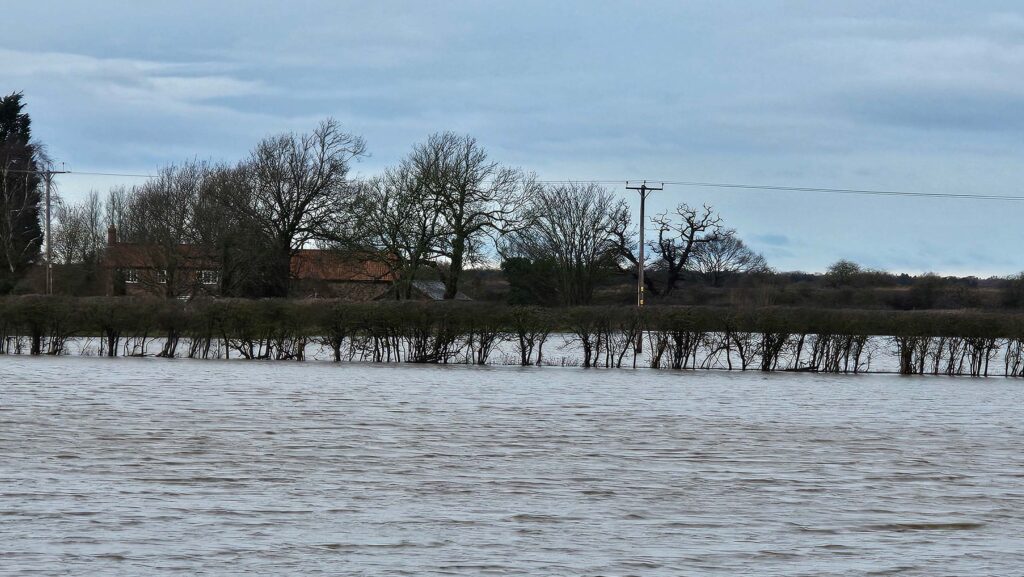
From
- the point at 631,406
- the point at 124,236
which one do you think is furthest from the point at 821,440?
the point at 124,236

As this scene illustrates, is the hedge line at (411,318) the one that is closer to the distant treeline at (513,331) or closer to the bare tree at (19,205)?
the distant treeline at (513,331)

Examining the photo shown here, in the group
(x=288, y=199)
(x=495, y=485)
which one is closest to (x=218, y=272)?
(x=288, y=199)

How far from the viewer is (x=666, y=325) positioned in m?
36.7

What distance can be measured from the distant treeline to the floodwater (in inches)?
509

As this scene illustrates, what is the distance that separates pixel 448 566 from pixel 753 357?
3000cm

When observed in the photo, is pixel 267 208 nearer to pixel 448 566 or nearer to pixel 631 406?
pixel 631 406

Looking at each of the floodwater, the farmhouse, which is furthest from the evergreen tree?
the floodwater

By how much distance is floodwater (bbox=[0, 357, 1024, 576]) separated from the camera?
8758mm

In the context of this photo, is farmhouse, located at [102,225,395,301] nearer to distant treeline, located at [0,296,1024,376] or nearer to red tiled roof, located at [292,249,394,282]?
red tiled roof, located at [292,249,394,282]

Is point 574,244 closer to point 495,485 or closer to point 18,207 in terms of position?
point 18,207

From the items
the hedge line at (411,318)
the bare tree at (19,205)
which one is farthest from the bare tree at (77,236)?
the hedge line at (411,318)

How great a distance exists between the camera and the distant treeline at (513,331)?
36.8m

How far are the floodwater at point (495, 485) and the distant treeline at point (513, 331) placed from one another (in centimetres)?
1294

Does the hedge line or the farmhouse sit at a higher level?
the farmhouse
